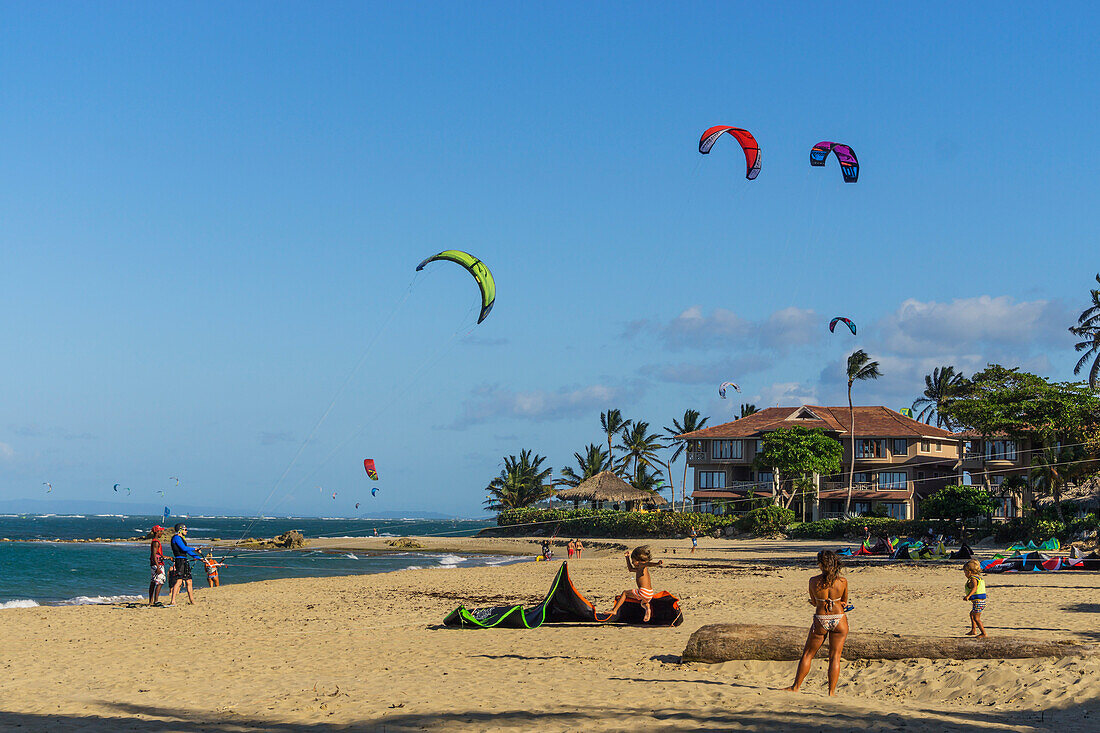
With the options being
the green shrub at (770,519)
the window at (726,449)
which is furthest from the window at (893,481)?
the green shrub at (770,519)

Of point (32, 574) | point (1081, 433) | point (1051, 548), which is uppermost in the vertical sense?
point (1081, 433)

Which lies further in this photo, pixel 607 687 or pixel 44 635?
pixel 44 635

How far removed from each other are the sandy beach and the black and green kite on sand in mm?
239

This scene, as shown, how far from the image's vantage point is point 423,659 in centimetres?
1112

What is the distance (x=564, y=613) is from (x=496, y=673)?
12.2 ft

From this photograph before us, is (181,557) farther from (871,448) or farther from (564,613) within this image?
(871,448)

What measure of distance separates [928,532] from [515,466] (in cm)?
4640

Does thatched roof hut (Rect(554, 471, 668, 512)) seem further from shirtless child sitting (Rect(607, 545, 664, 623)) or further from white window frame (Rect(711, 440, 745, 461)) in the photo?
shirtless child sitting (Rect(607, 545, 664, 623))

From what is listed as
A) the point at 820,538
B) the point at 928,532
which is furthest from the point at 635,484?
the point at 928,532

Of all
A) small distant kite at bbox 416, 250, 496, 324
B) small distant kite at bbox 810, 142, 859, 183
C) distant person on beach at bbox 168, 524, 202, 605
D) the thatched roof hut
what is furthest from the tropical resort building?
distant person on beach at bbox 168, 524, 202, 605

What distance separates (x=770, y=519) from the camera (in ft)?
158

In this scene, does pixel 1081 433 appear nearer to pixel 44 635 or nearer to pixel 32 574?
pixel 44 635

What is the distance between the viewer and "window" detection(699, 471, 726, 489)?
Result: 6044cm

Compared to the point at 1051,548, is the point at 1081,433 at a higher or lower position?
higher
